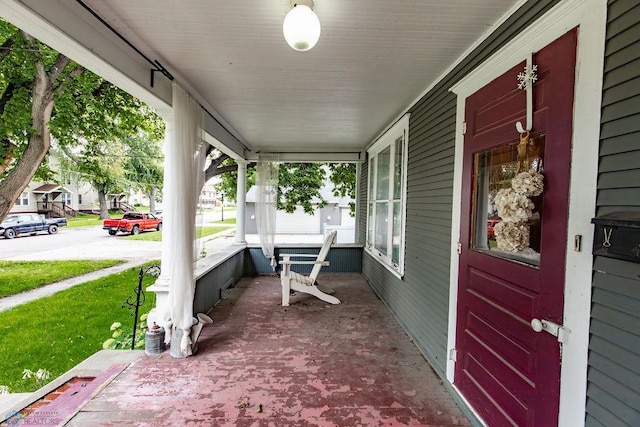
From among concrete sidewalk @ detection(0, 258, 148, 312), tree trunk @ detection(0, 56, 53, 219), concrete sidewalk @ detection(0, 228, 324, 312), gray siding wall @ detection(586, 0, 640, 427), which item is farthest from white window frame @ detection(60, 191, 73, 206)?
gray siding wall @ detection(586, 0, 640, 427)

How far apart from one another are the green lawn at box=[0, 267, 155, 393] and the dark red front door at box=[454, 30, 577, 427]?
13.6ft

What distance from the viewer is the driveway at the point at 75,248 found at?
9.12m

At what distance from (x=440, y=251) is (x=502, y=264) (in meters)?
0.83

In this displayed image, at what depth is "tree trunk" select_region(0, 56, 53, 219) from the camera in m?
4.36

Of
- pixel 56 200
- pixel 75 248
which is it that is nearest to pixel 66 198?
pixel 56 200

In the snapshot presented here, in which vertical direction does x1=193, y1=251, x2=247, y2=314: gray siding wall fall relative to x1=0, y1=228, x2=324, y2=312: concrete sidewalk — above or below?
above

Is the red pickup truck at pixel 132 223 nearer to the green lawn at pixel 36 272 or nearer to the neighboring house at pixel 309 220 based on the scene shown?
the neighboring house at pixel 309 220

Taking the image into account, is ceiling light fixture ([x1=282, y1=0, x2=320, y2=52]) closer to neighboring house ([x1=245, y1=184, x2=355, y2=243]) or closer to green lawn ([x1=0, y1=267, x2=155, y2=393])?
green lawn ([x1=0, y1=267, x2=155, y2=393])

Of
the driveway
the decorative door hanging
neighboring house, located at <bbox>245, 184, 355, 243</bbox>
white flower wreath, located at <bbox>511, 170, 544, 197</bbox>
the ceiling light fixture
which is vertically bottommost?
the driveway

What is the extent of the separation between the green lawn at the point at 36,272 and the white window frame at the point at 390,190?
7.06 meters

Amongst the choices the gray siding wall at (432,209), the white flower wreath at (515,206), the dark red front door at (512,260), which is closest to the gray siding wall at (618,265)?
the dark red front door at (512,260)

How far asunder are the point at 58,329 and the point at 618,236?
5993 millimetres

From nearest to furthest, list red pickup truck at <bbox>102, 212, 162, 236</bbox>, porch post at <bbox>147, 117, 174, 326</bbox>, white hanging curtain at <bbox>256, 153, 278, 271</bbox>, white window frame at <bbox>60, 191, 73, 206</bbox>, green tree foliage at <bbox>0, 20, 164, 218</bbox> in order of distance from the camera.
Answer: porch post at <bbox>147, 117, 174, 326</bbox> < green tree foliage at <bbox>0, 20, 164, 218</bbox> < white hanging curtain at <bbox>256, 153, 278, 271</bbox> < red pickup truck at <bbox>102, 212, 162, 236</bbox> < white window frame at <bbox>60, 191, 73, 206</bbox>

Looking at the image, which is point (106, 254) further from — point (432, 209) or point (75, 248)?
point (432, 209)
